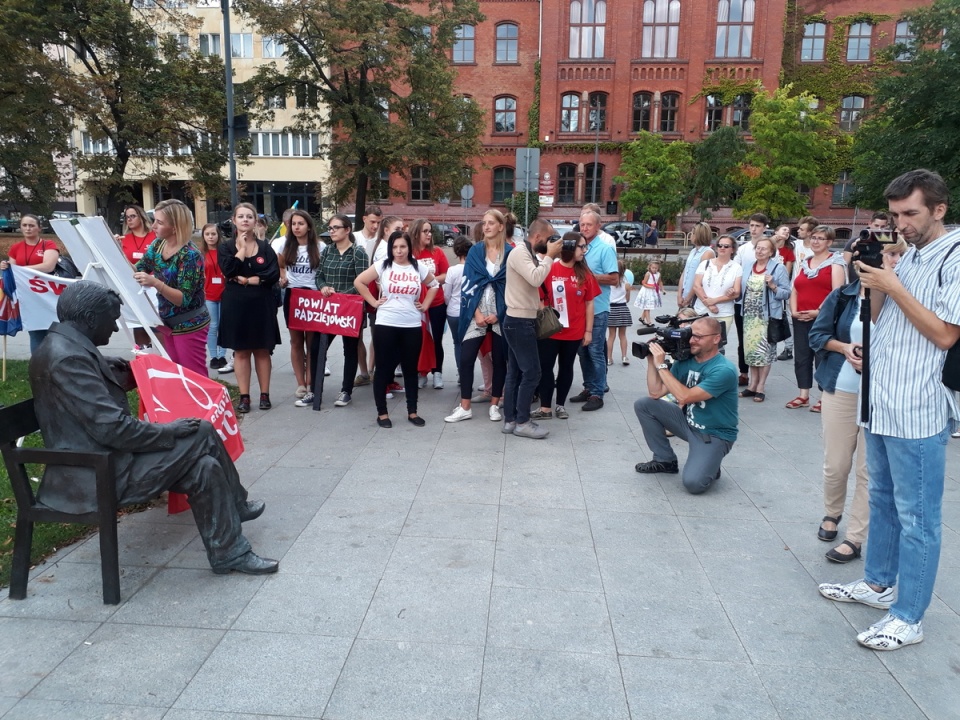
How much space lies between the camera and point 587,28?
45031 mm

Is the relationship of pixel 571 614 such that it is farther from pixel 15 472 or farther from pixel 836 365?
pixel 15 472

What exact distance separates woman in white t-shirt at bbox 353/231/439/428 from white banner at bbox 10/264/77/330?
9.56 ft

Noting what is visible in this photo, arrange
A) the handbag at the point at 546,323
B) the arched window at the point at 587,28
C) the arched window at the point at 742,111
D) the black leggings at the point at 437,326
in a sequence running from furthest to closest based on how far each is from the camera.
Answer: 1. the arched window at the point at 587,28
2. the arched window at the point at 742,111
3. the black leggings at the point at 437,326
4. the handbag at the point at 546,323

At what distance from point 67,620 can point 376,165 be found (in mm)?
26436

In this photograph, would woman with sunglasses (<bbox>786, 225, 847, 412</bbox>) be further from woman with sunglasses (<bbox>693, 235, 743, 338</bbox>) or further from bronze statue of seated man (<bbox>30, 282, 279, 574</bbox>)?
bronze statue of seated man (<bbox>30, 282, 279, 574</bbox>)

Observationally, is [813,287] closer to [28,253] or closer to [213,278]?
[213,278]

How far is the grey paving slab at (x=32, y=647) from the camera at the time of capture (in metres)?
3.07

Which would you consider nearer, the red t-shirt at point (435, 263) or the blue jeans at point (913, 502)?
the blue jeans at point (913, 502)

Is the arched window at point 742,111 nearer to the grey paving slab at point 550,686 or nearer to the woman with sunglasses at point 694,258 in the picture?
the woman with sunglasses at point 694,258

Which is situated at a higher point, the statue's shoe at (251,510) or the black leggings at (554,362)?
the black leggings at (554,362)

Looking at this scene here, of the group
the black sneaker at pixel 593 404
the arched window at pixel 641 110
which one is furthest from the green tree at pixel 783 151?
the black sneaker at pixel 593 404

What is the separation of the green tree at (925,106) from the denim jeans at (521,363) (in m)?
20.2

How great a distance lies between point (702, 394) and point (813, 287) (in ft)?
10.5

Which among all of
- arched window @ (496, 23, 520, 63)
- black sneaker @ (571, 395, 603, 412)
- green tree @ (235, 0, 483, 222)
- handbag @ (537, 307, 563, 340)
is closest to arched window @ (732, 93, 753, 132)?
arched window @ (496, 23, 520, 63)
